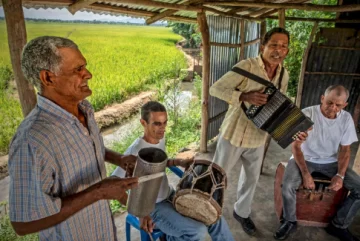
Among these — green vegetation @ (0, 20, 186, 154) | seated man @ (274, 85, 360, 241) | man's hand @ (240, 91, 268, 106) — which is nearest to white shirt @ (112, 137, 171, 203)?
man's hand @ (240, 91, 268, 106)

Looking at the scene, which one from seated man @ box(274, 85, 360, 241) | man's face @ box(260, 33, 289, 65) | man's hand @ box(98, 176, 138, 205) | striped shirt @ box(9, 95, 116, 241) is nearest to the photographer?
striped shirt @ box(9, 95, 116, 241)

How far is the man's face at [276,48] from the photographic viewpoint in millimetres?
2156

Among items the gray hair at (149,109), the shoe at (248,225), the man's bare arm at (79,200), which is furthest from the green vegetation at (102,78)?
the shoe at (248,225)

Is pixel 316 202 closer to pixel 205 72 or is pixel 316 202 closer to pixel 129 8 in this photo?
pixel 205 72

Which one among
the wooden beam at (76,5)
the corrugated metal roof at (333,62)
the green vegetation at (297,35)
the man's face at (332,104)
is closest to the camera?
the wooden beam at (76,5)

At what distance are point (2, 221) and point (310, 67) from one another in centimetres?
601

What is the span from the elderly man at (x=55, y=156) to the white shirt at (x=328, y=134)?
2.18m

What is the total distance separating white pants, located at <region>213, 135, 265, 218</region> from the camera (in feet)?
8.16

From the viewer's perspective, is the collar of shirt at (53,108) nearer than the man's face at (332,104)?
Yes

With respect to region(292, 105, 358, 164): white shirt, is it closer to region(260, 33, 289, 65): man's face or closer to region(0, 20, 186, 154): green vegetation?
region(260, 33, 289, 65): man's face

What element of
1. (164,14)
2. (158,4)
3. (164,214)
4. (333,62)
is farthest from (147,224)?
(333,62)

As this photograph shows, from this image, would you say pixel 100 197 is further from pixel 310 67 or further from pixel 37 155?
pixel 310 67

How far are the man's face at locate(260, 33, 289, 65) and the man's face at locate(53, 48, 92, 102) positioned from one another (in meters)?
1.64

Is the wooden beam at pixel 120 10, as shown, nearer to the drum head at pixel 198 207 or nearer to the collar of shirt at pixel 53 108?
the collar of shirt at pixel 53 108
